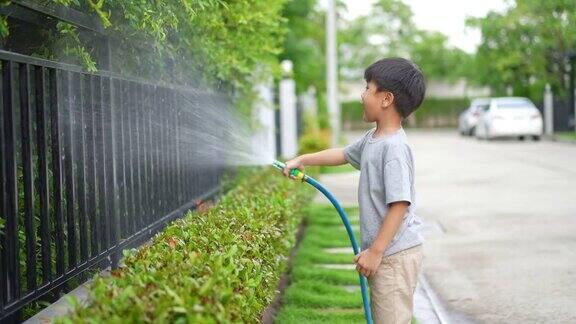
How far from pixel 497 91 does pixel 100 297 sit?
124 ft

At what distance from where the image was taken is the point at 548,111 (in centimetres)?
3186

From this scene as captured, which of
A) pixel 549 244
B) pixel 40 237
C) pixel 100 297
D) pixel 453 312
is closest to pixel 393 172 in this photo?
pixel 100 297

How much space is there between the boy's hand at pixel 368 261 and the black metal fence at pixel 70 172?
135cm

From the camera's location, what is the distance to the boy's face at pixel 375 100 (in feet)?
11.8

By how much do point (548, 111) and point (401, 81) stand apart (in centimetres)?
2977

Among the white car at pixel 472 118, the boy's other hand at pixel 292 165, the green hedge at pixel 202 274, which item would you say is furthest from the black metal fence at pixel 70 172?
the white car at pixel 472 118

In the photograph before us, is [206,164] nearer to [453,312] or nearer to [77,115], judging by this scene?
[453,312]

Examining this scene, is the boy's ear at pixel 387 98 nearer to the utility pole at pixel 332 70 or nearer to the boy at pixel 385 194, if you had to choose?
the boy at pixel 385 194

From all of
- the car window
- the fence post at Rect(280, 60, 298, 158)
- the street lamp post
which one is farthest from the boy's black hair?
the street lamp post

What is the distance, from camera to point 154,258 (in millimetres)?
3494

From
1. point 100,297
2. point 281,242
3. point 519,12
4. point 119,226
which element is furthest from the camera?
point 519,12

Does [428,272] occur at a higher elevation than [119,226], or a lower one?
lower

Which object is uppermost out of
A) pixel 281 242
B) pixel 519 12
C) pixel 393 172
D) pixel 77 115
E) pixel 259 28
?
pixel 519 12

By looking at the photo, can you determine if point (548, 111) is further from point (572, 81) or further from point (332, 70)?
point (332, 70)
